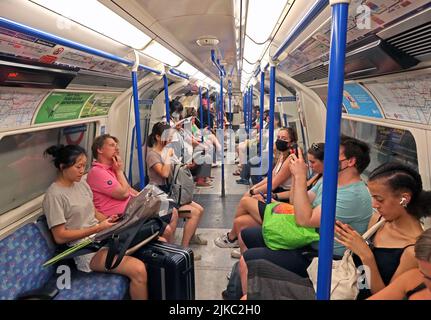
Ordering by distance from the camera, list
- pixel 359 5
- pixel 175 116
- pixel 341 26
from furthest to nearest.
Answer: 1. pixel 175 116
2. pixel 359 5
3. pixel 341 26

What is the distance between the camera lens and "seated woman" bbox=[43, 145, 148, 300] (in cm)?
234

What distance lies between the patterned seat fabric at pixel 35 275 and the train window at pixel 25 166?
0.50 metres

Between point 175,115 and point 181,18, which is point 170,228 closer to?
point 181,18

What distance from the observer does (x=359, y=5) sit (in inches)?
67.5

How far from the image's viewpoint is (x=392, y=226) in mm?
1732

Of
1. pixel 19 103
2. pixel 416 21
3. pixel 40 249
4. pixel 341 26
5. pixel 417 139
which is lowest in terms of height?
pixel 40 249

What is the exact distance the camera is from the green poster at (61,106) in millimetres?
2862

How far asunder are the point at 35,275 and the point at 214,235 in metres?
2.33

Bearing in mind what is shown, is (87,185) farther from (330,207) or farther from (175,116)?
(175,116)

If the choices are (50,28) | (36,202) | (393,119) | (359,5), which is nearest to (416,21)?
(359,5)

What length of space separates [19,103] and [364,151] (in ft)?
9.19

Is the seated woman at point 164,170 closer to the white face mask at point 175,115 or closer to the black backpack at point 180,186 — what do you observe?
the black backpack at point 180,186

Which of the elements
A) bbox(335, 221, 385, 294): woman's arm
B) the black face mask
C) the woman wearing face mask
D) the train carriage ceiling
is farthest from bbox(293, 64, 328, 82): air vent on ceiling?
bbox(335, 221, 385, 294): woman's arm

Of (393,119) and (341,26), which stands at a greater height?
(341,26)
